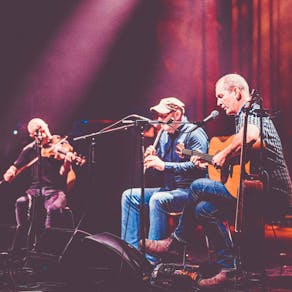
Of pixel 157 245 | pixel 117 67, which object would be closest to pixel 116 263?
pixel 157 245

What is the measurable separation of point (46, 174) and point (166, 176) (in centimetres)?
225

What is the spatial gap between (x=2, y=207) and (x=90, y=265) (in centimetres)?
323

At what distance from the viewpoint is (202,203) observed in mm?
4055

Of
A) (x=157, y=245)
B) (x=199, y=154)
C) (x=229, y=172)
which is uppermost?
(x=199, y=154)

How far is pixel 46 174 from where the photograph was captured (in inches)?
256

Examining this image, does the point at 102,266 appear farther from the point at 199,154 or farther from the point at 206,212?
the point at 199,154

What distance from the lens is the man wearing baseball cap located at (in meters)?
4.51

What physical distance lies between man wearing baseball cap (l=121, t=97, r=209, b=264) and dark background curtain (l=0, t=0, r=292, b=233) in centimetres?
106

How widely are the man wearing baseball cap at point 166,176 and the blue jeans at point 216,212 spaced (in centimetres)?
48

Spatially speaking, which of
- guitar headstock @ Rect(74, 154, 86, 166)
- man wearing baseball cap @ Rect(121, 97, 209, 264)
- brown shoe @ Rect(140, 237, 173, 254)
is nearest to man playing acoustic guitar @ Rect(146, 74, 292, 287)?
brown shoe @ Rect(140, 237, 173, 254)

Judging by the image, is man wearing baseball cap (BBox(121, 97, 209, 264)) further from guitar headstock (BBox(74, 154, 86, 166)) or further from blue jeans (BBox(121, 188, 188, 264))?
guitar headstock (BBox(74, 154, 86, 166))

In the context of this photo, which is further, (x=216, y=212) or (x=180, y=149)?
(x=180, y=149)

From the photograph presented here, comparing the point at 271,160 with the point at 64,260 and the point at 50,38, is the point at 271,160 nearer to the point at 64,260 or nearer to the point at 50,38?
the point at 64,260

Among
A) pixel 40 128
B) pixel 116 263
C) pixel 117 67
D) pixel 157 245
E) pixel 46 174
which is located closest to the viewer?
pixel 116 263
